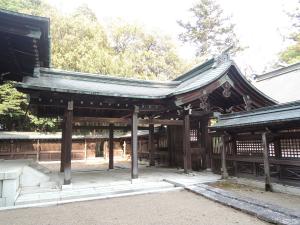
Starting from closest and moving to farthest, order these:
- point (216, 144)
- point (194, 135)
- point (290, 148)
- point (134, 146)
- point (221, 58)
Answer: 1. point (290, 148)
2. point (134, 146)
3. point (216, 144)
4. point (221, 58)
5. point (194, 135)

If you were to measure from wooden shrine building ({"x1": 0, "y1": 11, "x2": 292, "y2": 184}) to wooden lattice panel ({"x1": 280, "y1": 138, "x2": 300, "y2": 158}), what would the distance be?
3776 mm

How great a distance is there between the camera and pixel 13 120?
27.1m

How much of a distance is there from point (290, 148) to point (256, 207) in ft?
10.1

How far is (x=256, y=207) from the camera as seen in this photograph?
20.4 feet

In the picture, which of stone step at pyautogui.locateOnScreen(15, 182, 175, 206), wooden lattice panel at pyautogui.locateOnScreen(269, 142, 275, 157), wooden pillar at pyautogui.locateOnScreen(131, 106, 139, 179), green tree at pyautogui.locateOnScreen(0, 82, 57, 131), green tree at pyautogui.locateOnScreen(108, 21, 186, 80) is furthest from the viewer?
green tree at pyautogui.locateOnScreen(108, 21, 186, 80)

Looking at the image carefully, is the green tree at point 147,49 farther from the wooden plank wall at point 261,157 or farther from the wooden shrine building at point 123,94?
the wooden plank wall at point 261,157

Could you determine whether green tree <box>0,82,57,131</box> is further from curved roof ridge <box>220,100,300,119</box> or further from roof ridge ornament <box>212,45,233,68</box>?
curved roof ridge <box>220,100,300,119</box>

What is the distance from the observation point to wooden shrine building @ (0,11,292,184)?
6270 millimetres

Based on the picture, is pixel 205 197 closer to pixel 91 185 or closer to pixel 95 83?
pixel 91 185

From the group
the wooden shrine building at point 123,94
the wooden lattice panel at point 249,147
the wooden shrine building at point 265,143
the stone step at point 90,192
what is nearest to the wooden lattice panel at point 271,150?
the wooden shrine building at point 265,143

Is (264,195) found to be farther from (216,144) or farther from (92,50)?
(92,50)

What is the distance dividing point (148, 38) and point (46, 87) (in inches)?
1046

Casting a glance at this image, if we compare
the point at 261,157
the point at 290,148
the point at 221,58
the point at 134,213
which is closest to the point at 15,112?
the point at 221,58

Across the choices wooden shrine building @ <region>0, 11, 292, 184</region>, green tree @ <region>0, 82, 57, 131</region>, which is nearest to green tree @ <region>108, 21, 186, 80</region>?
green tree @ <region>0, 82, 57, 131</region>
